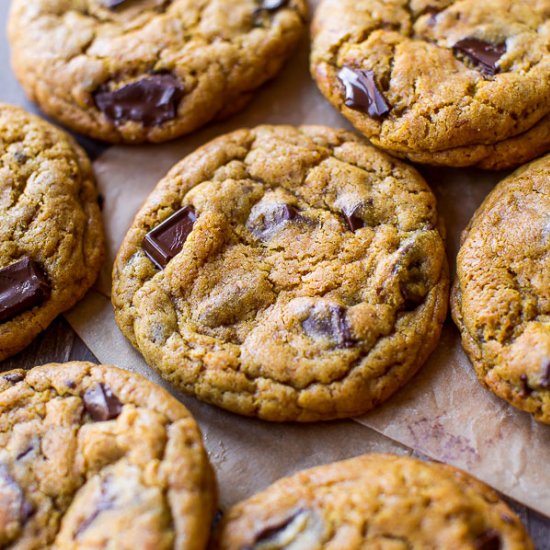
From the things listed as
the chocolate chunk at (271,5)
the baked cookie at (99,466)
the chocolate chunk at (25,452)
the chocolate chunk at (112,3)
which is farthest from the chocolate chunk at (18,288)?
the chocolate chunk at (271,5)

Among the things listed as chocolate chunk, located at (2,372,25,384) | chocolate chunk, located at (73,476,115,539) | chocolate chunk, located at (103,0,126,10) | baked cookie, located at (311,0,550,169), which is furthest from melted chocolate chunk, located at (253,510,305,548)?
chocolate chunk, located at (103,0,126,10)

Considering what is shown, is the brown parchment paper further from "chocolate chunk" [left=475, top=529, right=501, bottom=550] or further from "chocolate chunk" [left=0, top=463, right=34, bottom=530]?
"chocolate chunk" [left=0, top=463, right=34, bottom=530]

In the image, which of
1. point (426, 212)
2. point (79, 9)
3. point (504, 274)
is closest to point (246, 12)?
point (79, 9)

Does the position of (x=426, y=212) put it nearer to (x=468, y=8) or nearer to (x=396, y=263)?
(x=396, y=263)

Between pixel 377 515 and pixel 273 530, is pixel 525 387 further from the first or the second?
pixel 273 530

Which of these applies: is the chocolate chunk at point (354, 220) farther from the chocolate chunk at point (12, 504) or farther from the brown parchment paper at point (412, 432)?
the chocolate chunk at point (12, 504)

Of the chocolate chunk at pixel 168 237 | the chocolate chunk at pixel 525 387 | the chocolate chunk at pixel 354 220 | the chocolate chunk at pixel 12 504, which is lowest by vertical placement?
the chocolate chunk at pixel 525 387

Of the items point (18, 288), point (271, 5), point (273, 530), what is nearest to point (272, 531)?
point (273, 530)
